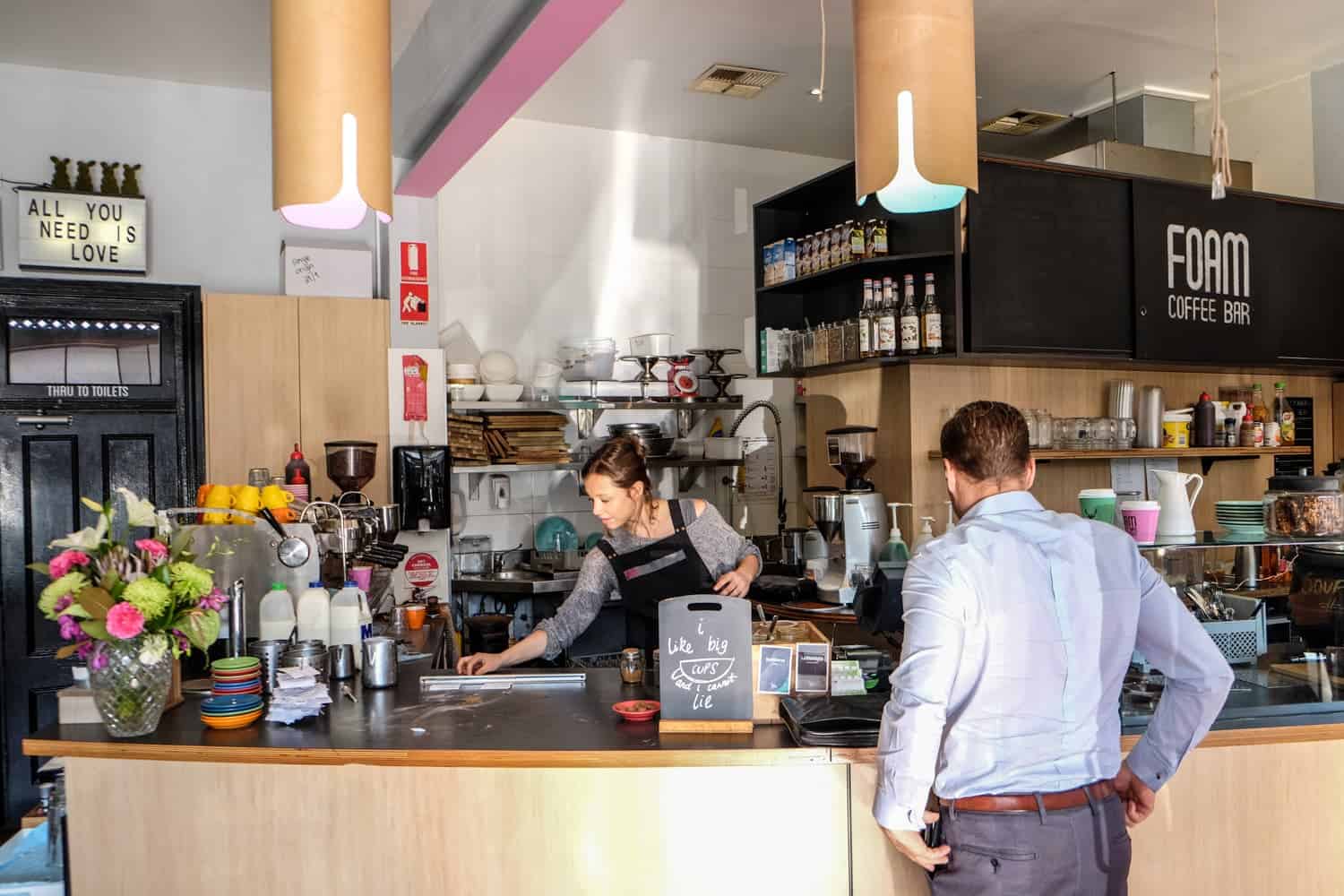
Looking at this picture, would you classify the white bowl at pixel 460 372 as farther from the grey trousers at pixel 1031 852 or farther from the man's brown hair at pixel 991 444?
the grey trousers at pixel 1031 852

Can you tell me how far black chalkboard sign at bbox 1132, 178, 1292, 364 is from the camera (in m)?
4.96

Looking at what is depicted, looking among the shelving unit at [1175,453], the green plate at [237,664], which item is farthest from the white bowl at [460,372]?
the green plate at [237,664]

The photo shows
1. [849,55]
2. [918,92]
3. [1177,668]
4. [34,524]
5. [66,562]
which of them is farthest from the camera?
[849,55]

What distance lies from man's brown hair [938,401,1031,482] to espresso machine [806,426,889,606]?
7.79ft

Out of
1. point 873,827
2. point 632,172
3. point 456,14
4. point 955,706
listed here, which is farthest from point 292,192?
point 632,172

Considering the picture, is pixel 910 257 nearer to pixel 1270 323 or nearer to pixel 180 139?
pixel 1270 323

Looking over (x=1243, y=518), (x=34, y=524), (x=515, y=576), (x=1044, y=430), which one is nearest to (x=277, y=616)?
(x=34, y=524)

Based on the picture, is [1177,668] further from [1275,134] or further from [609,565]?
[1275,134]

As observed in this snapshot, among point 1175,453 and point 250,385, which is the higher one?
point 250,385

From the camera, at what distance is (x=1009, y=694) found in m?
1.86

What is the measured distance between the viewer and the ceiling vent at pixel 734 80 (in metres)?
5.27

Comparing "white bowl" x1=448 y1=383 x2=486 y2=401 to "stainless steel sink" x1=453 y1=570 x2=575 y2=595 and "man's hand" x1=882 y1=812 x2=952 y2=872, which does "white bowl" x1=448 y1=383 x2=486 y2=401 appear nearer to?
"stainless steel sink" x1=453 y1=570 x2=575 y2=595

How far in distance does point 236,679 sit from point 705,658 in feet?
3.90

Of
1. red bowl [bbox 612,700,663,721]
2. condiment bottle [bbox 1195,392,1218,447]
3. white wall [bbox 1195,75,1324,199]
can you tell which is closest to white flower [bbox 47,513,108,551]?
red bowl [bbox 612,700,663,721]
